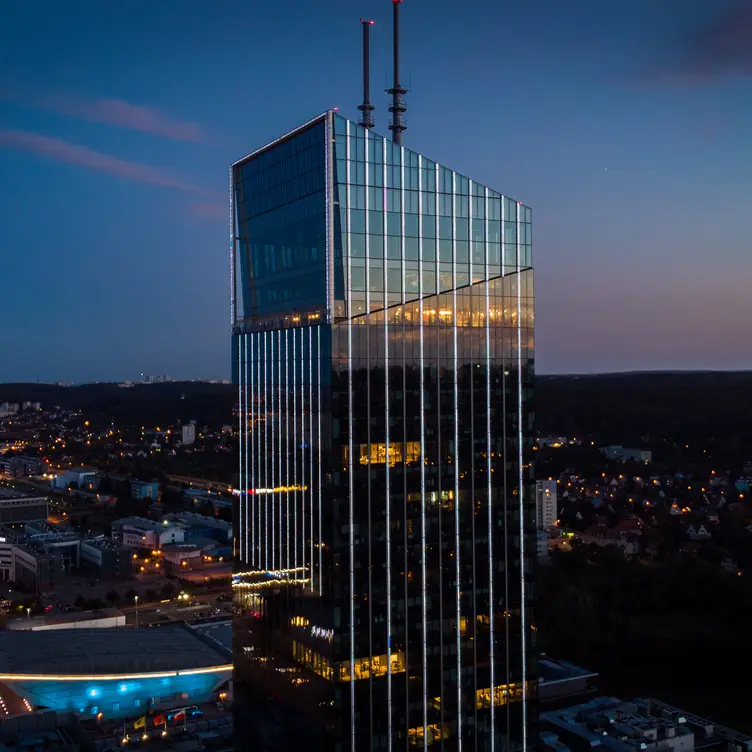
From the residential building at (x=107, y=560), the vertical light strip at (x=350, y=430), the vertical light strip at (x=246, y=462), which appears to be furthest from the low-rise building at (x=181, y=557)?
the vertical light strip at (x=350, y=430)

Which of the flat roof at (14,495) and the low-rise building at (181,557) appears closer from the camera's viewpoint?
the low-rise building at (181,557)

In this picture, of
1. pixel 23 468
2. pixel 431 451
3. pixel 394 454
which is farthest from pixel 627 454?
pixel 394 454

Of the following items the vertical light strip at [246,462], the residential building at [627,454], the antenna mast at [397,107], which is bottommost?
the residential building at [627,454]

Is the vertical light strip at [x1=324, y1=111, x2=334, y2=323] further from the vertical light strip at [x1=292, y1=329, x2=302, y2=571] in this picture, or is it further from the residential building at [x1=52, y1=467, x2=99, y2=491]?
the residential building at [x1=52, y1=467, x2=99, y2=491]

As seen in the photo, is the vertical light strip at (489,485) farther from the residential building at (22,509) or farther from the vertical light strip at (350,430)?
the residential building at (22,509)

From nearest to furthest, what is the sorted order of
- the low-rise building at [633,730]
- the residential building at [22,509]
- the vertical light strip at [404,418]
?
the vertical light strip at [404,418] < the low-rise building at [633,730] < the residential building at [22,509]

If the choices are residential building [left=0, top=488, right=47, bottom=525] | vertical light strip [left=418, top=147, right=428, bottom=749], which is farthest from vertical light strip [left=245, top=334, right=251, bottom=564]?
residential building [left=0, top=488, right=47, bottom=525]

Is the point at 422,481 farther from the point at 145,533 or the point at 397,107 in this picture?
the point at 145,533
